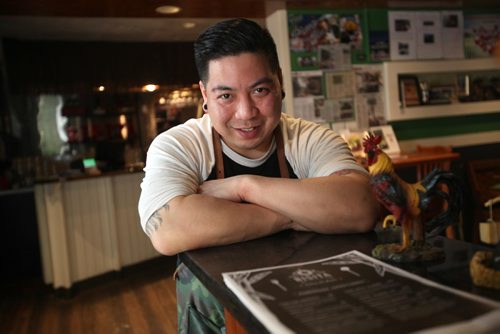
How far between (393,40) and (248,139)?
9.77 ft

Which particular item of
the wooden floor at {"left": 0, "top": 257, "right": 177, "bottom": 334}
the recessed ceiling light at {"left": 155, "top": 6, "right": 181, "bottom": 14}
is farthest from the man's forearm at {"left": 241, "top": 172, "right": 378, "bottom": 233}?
the recessed ceiling light at {"left": 155, "top": 6, "right": 181, "bottom": 14}

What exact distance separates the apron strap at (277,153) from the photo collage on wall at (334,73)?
2285mm

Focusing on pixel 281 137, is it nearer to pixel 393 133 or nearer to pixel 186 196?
pixel 186 196

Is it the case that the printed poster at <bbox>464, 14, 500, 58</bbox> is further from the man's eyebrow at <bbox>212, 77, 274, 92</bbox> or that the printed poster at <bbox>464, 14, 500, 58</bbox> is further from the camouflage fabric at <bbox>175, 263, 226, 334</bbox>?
the camouflage fabric at <bbox>175, 263, 226, 334</bbox>

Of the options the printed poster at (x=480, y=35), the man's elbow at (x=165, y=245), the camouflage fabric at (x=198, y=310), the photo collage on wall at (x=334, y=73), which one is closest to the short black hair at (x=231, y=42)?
the man's elbow at (x=165, y=245)

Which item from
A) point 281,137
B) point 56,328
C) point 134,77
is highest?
point 134,77

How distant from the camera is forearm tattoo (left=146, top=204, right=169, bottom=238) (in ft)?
3.55

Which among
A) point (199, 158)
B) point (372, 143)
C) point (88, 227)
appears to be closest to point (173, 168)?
point (199, 158)

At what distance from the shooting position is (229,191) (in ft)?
3.74

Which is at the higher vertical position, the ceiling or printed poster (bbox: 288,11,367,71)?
the ceiling

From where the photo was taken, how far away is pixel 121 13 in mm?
3545

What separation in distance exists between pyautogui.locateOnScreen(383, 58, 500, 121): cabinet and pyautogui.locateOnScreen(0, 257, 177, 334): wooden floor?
2517 millimetres

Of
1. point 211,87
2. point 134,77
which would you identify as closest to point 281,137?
point 211,87

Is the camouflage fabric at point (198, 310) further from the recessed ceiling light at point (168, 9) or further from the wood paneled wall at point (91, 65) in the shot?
the wood paneled wall at point (91, 65)
